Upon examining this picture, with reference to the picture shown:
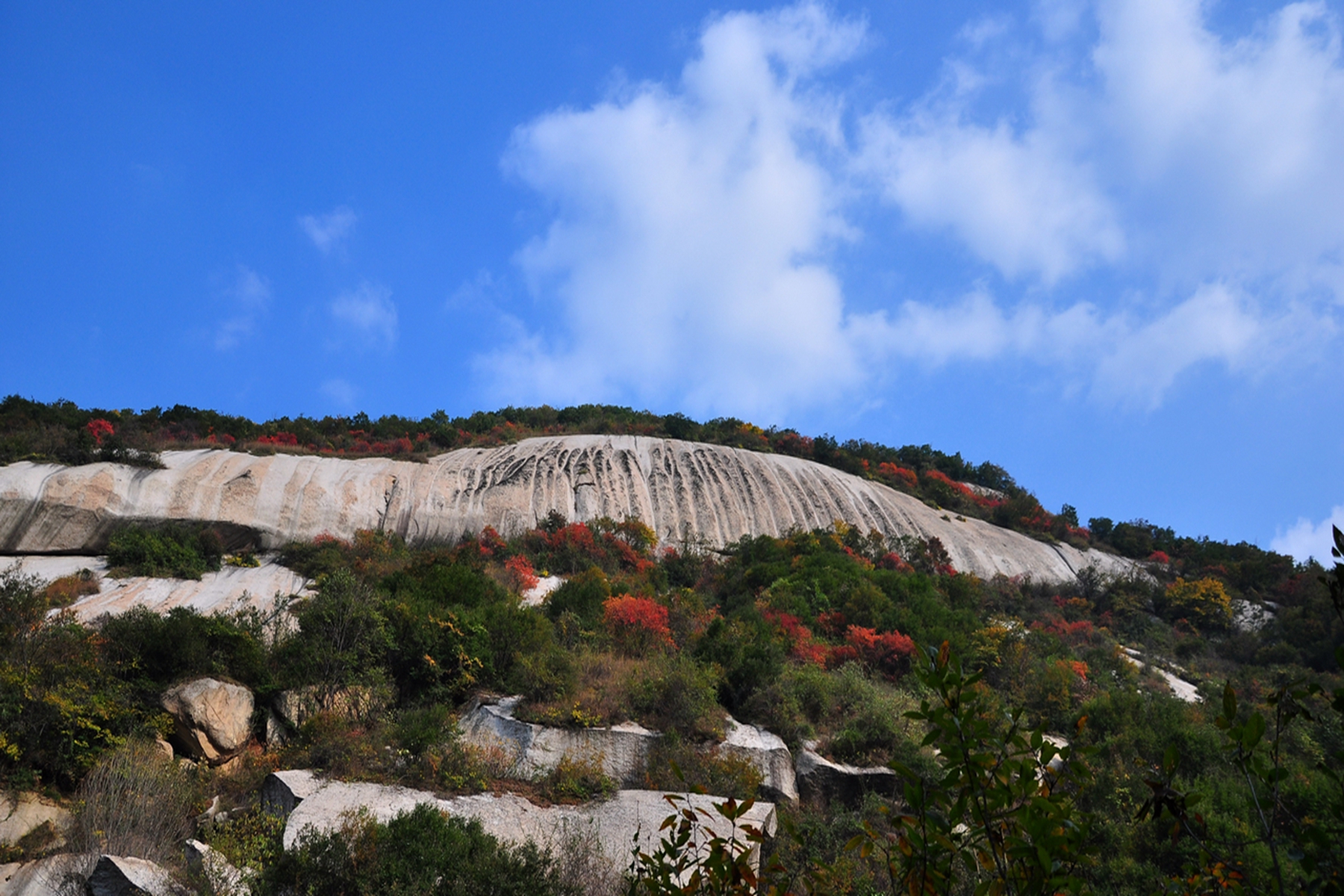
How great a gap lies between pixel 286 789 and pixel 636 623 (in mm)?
8887

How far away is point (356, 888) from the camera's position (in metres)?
8.73

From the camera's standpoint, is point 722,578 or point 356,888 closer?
point 356,888

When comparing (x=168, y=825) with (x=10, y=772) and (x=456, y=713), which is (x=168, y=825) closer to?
(x=10, y=772)

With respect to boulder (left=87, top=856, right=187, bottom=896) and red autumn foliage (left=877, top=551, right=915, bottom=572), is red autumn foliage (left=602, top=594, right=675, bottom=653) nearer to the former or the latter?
boulder (left=87, top=856, right=187, bottom=896)

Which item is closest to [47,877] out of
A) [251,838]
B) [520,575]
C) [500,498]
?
[251,838]

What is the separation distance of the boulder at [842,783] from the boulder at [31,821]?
10.4 m

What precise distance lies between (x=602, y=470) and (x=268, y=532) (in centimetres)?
1300

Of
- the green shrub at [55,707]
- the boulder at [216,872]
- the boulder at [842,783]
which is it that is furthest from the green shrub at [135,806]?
the boulder at [842,783]

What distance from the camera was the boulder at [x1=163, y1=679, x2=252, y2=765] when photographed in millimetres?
12477

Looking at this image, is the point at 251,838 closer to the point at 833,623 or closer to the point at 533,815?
the point at 533,815

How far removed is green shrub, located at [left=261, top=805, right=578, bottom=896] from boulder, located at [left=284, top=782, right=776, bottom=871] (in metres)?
0.46

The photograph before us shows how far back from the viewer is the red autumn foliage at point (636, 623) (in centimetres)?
1770

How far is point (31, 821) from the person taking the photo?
10375mm

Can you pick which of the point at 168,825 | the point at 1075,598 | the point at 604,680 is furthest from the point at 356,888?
the point at 1075,598
